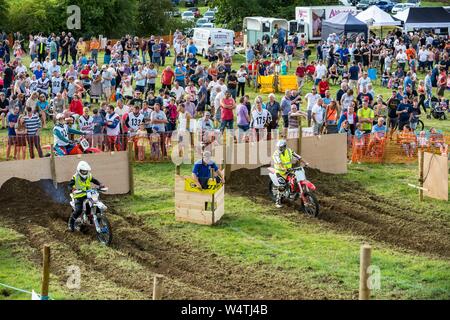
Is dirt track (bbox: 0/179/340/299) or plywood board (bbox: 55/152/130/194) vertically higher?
plywood board (bbox: 55/152/130/194)

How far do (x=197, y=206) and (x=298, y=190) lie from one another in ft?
8.20

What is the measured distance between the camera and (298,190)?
71.5 ft

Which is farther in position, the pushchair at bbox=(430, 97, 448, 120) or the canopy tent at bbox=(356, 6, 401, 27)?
the canopy tent at bbox=(356, 6, 401, 27)

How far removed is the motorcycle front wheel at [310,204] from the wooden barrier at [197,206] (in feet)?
6.23

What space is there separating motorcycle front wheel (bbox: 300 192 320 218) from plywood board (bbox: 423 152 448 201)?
316 centimetres

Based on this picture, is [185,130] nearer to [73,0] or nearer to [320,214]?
[320,214]

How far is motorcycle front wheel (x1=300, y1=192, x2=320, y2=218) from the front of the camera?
21.3 meters

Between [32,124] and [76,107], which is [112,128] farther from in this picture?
[76,107]

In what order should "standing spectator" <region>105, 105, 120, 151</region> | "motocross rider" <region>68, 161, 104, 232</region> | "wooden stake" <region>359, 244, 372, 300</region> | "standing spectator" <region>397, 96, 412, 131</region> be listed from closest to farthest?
"wooden stake" <region>359, 244, 372, 300</region>
"motocross rider" <region>68, 161, 104, 232</region>
"standing spectator" <region>105, 105, 120, 151</region>
"standing spectator" <region>397, 96, 412, 131</region>

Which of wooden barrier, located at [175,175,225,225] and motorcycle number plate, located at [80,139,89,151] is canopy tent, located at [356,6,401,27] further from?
wooden barrier, located at [175,175,225,225]

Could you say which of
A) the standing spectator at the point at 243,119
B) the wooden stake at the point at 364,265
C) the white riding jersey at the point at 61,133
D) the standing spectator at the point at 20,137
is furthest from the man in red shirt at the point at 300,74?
the wooden stake at the point at 364,265

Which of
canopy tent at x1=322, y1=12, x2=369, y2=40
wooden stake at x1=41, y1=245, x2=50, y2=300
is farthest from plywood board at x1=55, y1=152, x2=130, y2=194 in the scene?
canopy tent at x1=322, y1=12, x2=369, y2=40

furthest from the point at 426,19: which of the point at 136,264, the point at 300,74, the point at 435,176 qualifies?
the point at 136,264

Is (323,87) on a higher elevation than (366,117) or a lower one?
higher
